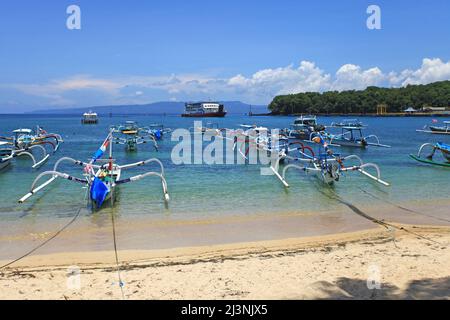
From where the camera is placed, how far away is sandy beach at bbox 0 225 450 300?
20.3ft

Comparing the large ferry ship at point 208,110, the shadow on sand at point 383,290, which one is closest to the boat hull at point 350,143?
the shadow on sand at point 383,290

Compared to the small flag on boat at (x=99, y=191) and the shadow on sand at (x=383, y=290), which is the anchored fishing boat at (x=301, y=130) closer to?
the small flag on boat at (x=99, y=191)

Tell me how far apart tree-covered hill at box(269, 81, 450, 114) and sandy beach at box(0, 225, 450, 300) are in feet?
463

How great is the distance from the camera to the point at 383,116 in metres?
134

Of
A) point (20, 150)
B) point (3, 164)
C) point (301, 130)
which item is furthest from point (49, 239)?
point (301, 130)

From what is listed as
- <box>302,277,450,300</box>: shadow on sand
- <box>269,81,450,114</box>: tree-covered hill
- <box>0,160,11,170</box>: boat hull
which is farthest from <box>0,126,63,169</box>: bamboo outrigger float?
<box>269,81,450,114</box>: tree-covered hill

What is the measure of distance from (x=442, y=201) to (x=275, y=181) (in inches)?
250

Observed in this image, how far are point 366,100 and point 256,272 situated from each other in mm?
148859

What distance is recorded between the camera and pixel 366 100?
146 meters

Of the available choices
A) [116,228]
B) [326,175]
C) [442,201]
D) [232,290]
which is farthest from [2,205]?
[442,201]

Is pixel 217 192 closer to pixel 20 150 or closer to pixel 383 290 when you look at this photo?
pixel 383 290

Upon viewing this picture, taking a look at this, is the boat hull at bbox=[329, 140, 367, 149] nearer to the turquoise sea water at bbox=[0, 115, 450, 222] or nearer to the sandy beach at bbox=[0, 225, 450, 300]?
the turquoise sea water at bbox=[0, 115, 450, 222]

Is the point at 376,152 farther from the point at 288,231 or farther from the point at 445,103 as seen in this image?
the point at 445,103

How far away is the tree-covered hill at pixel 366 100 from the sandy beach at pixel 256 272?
141070 mm
